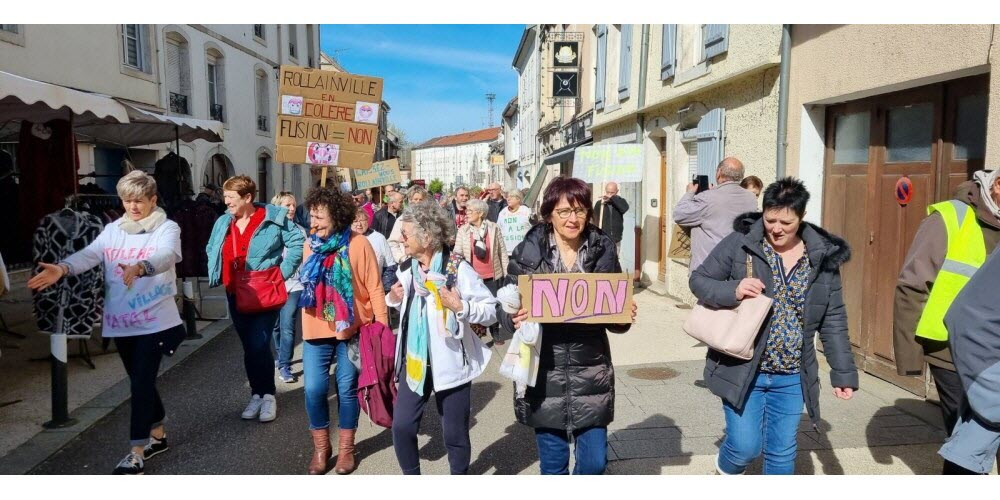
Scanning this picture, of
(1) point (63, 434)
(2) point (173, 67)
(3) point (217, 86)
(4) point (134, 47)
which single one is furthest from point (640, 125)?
(3) point (217, 86)

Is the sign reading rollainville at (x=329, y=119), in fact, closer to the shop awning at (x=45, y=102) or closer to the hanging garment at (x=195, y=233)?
the shop awning at (x=45, y=102)

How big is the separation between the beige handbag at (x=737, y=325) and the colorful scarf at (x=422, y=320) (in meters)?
1.22

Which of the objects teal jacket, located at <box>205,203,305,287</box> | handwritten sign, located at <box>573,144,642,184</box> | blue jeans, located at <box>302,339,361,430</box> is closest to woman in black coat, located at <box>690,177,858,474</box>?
blue jeans, located at <box>302,339,361,430</box>

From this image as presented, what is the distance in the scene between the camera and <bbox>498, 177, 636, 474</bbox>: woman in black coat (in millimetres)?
3066

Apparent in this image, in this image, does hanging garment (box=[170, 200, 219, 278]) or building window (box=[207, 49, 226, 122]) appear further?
building window (box=[207, 49, 226, 122])

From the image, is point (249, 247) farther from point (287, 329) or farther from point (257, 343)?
point (287, 329)

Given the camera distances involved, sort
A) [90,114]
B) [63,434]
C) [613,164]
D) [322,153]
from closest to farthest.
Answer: [63,434], [322,153], [90,114], [613,164]

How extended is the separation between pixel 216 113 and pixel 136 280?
17.1 meters

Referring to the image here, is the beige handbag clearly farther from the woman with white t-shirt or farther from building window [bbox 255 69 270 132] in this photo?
building window [bbox 255 69 270 132]

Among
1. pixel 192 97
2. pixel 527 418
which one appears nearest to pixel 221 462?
pixel 527 418

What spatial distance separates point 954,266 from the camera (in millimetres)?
3000

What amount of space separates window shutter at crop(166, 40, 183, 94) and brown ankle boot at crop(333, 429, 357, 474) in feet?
50.3
